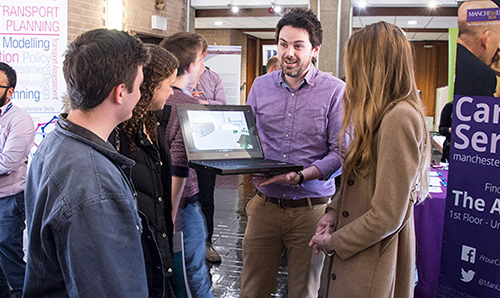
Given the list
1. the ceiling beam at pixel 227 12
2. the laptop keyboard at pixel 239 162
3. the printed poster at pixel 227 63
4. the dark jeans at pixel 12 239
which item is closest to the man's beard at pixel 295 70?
the laptop keyboard at pixel 239 162

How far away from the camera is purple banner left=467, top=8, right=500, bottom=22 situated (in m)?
2.10

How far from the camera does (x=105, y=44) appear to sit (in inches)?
47.1

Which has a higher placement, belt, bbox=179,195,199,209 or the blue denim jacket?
the blue denim jacket

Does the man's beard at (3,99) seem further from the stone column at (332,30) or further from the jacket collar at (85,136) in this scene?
the stone column at (332,30)

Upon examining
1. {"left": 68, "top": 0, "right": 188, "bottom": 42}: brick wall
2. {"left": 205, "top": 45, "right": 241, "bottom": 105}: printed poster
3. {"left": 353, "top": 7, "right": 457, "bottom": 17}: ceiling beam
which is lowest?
{"left": 205, "top": 45, "right": 241, "bottom": 105}: printed poster

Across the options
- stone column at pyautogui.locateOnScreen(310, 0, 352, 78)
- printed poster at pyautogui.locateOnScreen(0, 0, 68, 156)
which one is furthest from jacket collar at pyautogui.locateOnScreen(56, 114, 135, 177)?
stone column at pyautogui.locateOnScreen(310, 0, 352, 78)

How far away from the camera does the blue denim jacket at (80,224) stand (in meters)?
1.09

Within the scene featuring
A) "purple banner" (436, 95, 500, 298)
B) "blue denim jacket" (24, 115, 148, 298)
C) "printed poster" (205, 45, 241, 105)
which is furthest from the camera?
"printed poster" (205, 45, 241, 105)

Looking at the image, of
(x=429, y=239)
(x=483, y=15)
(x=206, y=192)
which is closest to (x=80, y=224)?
(x=483, y=15)

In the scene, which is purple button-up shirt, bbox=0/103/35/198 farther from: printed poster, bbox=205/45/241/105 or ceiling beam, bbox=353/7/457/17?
ceiling beam, bbox=353/7/457/17

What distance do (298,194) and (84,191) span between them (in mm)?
1403

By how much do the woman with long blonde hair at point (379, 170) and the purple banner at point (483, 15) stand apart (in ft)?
2.16

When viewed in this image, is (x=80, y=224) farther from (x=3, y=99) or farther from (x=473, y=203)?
(x=3, y=99)

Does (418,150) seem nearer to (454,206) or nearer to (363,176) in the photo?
(363,176)
